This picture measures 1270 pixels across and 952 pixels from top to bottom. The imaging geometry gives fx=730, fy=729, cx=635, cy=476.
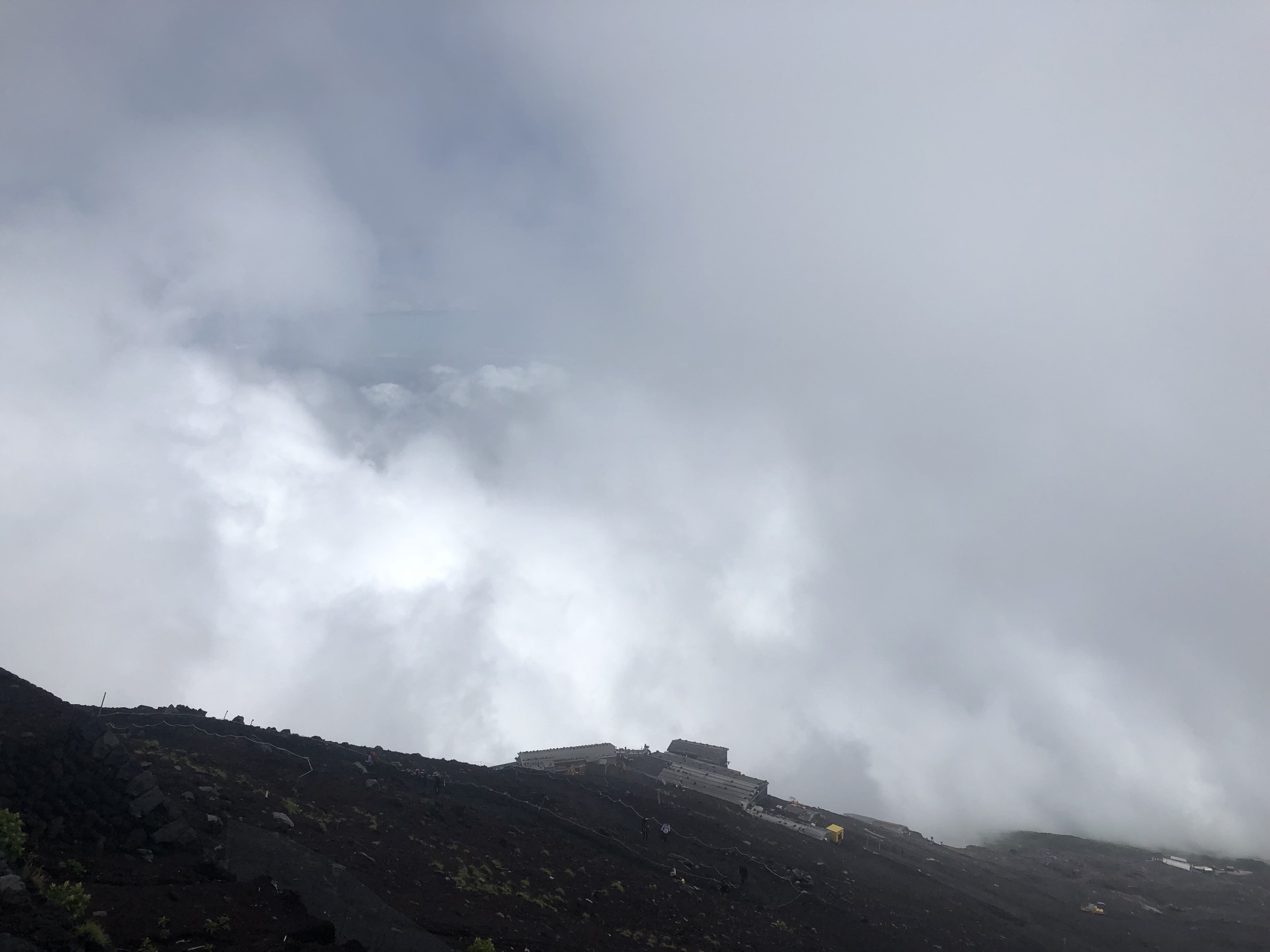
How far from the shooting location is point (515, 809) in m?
54.9

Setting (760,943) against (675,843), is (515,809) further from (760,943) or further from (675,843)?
(760,943)

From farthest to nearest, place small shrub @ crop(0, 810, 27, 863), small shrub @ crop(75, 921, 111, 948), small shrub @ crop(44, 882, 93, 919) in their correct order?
small shrub @ crop(0, 810, 27, 863) → small shrub @ crop(44, 882, 93, 919) → small shrub @ crop(75, 921, 111, 948)

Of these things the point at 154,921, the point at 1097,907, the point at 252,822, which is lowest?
the point at 1097,907

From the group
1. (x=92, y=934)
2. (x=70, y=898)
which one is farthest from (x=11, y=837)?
(x=92, y=934)

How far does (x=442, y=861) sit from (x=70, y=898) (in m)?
21.6

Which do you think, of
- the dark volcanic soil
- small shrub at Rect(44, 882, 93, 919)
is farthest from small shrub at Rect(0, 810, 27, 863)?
small shrub at Rect(44, 882, 93, 919)

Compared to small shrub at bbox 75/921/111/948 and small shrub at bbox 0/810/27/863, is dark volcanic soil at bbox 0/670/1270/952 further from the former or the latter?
small shrub at bbox 0/810/27/863

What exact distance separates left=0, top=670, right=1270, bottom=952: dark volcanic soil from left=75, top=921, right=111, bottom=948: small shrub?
0.32 m

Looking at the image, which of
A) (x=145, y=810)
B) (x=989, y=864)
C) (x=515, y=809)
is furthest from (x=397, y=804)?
(x=989, y=864)

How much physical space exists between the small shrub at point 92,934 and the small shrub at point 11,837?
4.50 metres

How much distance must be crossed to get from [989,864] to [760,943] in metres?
82.9

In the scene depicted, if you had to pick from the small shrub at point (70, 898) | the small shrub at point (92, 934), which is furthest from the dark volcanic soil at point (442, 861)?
the small shrub at point (70, 898)

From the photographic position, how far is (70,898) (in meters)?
21.6

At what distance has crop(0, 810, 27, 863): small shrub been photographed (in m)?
23.1
